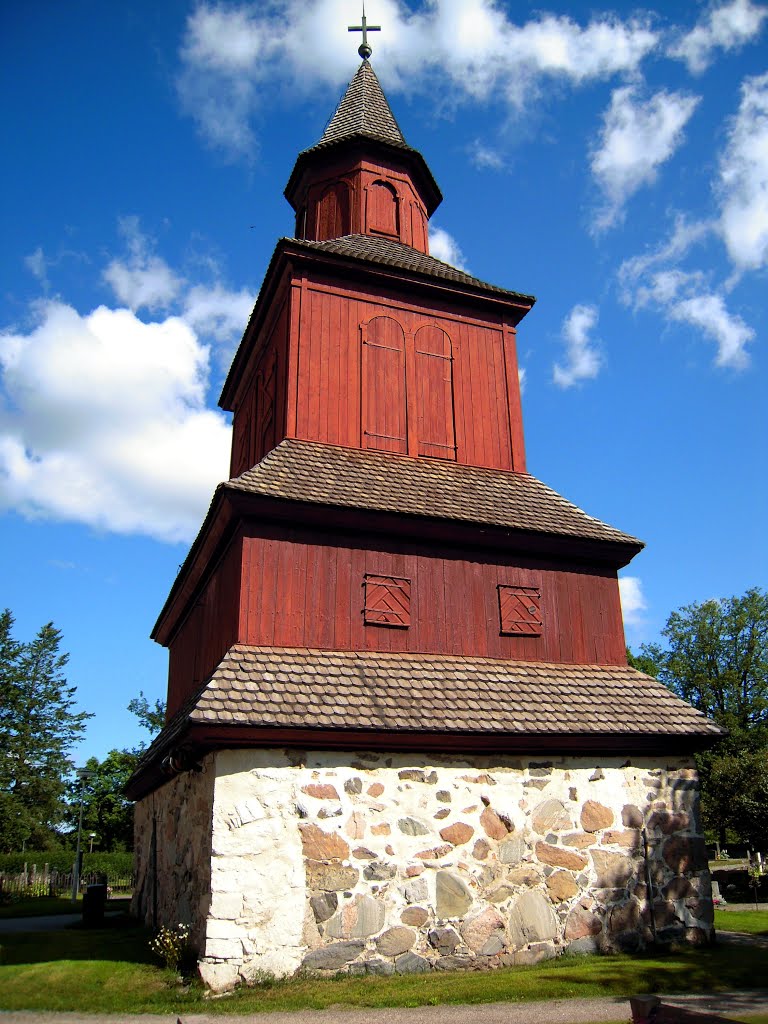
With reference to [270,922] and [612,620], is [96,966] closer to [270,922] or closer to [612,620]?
[270,922]

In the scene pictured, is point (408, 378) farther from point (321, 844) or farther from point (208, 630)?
point (321, 844)

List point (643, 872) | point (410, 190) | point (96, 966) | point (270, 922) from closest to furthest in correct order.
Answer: point (270, 922) < point (96, 966) < point (643, 872) < point (410, 190)


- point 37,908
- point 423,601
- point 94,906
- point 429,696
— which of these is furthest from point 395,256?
point 37,908

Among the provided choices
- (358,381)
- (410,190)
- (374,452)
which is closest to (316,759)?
(374,452)

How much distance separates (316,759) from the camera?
28.7 feet

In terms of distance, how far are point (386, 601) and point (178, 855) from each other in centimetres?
429

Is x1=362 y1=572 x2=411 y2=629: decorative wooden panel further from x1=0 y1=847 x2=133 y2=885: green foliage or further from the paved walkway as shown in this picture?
x1=0 y1=847 x2=133 y2=885: green foliage

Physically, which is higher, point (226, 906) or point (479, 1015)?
point (226, 906)

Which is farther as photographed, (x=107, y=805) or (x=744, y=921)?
(x=107, y=805)

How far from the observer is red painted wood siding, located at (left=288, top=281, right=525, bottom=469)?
12648 millimetres

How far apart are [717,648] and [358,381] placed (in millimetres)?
37720

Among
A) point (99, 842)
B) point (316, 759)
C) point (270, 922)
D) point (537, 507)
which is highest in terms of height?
point (537, 507)

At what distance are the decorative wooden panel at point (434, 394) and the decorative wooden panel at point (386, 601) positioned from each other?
2.99m

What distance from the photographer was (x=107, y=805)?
54.8 metres
